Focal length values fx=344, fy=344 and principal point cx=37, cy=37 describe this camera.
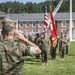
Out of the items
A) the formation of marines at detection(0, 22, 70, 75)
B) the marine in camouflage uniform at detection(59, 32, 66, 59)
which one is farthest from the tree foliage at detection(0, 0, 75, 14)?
the formation of marines at detection(0, 22, 70, 75)

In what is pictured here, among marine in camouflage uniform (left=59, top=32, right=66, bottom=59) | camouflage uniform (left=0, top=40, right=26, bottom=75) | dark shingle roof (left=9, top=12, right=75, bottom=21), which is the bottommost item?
marine in camouflage uniform (left=59, top=32, right=66, bottom=59)

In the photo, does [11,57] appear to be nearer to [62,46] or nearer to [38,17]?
[62,46]

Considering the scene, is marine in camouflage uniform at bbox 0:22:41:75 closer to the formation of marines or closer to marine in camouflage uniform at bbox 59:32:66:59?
the formation of marines

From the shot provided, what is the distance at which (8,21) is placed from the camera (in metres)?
4.62

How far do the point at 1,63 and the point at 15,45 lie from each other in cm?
30

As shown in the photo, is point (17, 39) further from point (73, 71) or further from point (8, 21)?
point (73, 71)

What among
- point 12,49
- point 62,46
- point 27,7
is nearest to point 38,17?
point 27,7

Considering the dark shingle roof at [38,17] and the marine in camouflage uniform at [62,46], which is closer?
the marine in camouflage uniform at [62,46]

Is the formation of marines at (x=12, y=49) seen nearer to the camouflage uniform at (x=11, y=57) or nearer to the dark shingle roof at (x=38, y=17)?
the camouflage uniform at (x=11, y=57)

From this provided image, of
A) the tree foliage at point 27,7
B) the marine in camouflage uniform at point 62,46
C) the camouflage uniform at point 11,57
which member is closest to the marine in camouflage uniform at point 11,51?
the camouflage uniform at point 11,57

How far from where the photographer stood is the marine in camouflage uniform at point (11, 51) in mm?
4531

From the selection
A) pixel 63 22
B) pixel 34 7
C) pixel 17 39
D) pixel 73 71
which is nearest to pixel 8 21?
pixel 17 39

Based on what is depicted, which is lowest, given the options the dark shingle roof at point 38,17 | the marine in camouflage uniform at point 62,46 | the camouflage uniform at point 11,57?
the marine in camouflage uniform at point 62,46

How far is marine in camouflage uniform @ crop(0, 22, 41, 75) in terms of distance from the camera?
4.53 m
